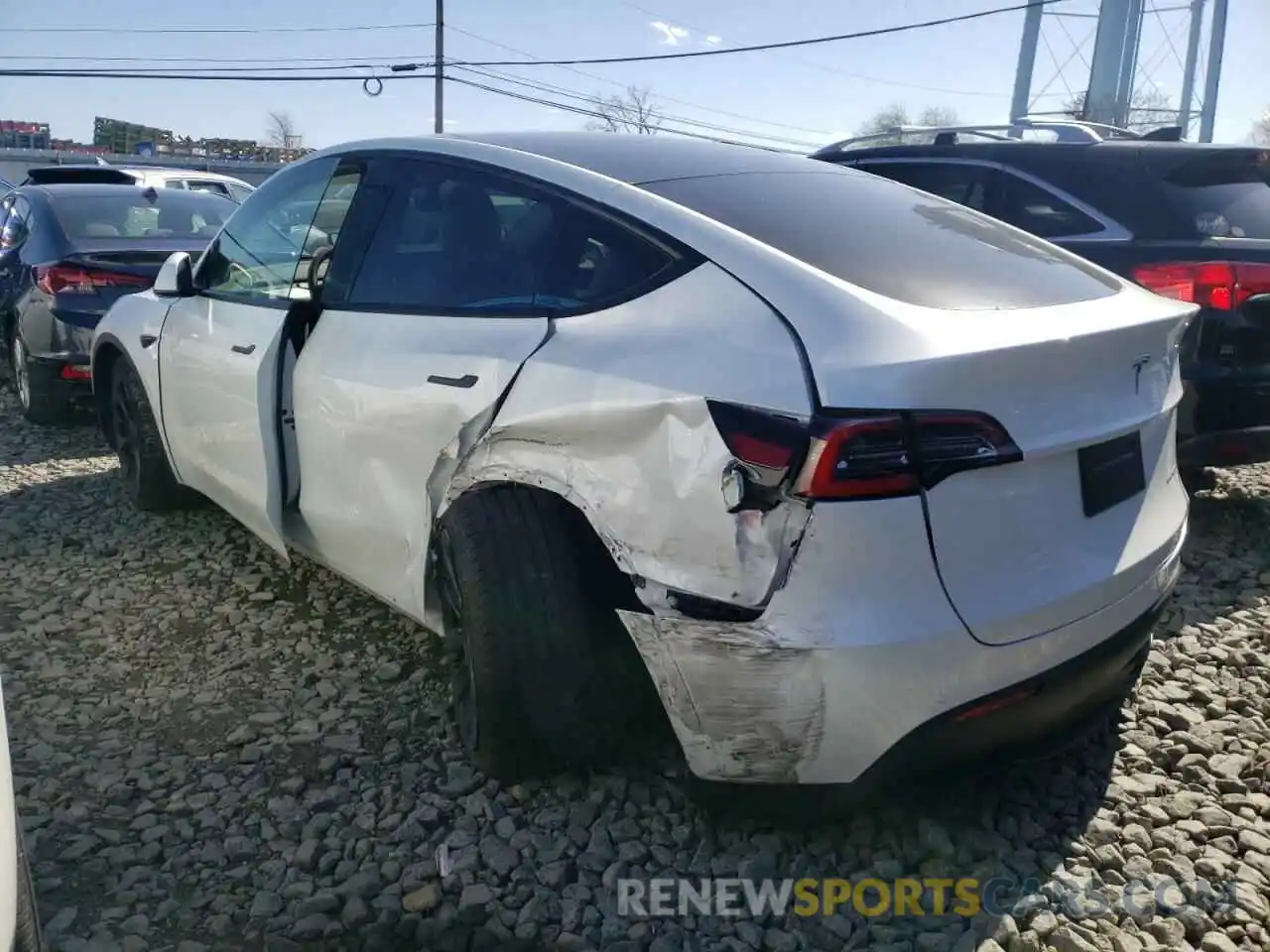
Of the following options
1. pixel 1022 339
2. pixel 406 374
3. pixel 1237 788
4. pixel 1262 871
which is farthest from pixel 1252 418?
pixel 406 374

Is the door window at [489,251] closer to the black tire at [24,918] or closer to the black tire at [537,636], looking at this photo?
the black tire at [537,636]

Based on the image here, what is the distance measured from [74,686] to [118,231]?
14.3ft

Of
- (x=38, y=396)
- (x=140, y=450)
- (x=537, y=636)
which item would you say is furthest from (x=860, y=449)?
(x=38, y=396)

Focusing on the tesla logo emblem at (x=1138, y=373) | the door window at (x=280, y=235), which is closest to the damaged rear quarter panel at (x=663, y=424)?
the tesla logo emblem at (x=1138, y=373)

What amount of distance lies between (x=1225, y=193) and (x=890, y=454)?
10.8 ft

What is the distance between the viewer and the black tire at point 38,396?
659 cm

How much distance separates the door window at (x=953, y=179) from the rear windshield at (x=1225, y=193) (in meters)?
0.87

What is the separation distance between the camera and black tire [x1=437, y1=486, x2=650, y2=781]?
250 cm

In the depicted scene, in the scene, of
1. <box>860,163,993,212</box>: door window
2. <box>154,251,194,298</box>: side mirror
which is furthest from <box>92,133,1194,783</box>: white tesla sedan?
<box>860,163,993,212</box>: door window

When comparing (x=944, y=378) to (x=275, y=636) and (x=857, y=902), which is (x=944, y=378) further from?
(x=275, y=636)

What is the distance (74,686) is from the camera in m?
3.45

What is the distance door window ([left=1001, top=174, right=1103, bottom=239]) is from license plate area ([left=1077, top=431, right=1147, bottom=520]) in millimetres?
2341

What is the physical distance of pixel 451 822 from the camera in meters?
2.69

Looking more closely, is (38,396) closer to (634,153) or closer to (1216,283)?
(634,153)
